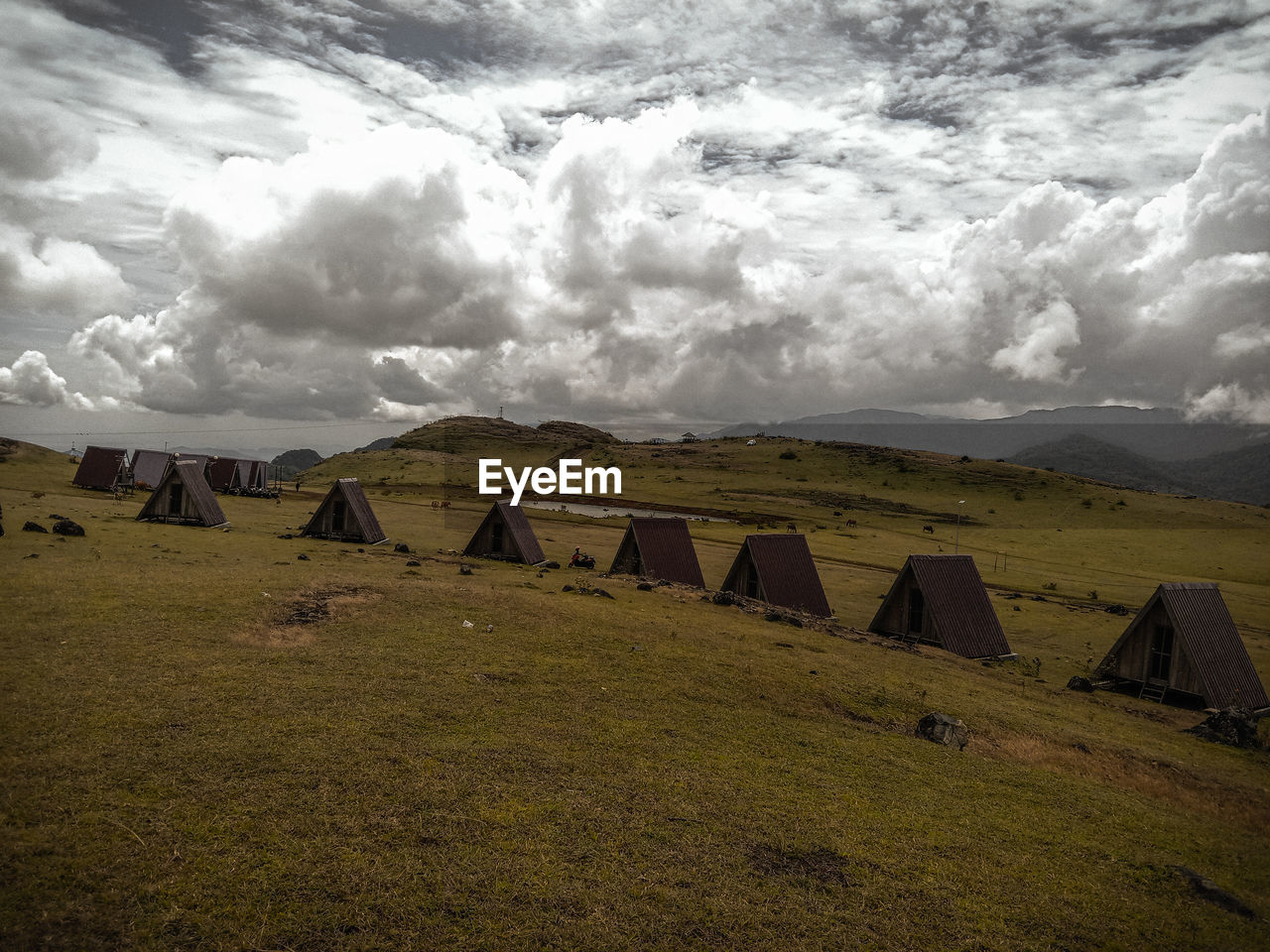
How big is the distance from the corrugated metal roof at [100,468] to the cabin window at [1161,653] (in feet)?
291

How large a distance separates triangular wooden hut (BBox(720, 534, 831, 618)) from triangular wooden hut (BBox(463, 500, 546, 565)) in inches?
536

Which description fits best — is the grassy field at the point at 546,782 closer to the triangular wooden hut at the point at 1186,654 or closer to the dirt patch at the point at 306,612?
the dirt patch at the point at 306,612

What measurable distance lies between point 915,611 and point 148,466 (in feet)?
277

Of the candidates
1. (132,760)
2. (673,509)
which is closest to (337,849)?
(132,760)

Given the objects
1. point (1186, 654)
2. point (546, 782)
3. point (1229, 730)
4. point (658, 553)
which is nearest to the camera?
point (546, 782)

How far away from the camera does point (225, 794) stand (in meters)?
11.1

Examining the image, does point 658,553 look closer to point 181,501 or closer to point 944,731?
point 944,731

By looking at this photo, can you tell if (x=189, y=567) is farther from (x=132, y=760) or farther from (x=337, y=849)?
(x=337, y=849)

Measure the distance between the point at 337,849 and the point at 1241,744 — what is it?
1053 inches

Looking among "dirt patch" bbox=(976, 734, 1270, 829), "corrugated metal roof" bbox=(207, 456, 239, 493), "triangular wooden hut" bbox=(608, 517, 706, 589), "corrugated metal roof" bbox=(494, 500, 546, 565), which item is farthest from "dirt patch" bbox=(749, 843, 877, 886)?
"corrugated metal roof" bbox=(207, 456, 239, 493)

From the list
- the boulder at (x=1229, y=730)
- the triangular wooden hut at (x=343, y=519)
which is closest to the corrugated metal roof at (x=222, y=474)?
the triangular wooden hut at (x=343, y=519)

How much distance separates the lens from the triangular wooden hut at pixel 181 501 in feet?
164

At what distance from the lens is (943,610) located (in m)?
33.8

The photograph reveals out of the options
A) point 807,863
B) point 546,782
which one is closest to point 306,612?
point 546,782
